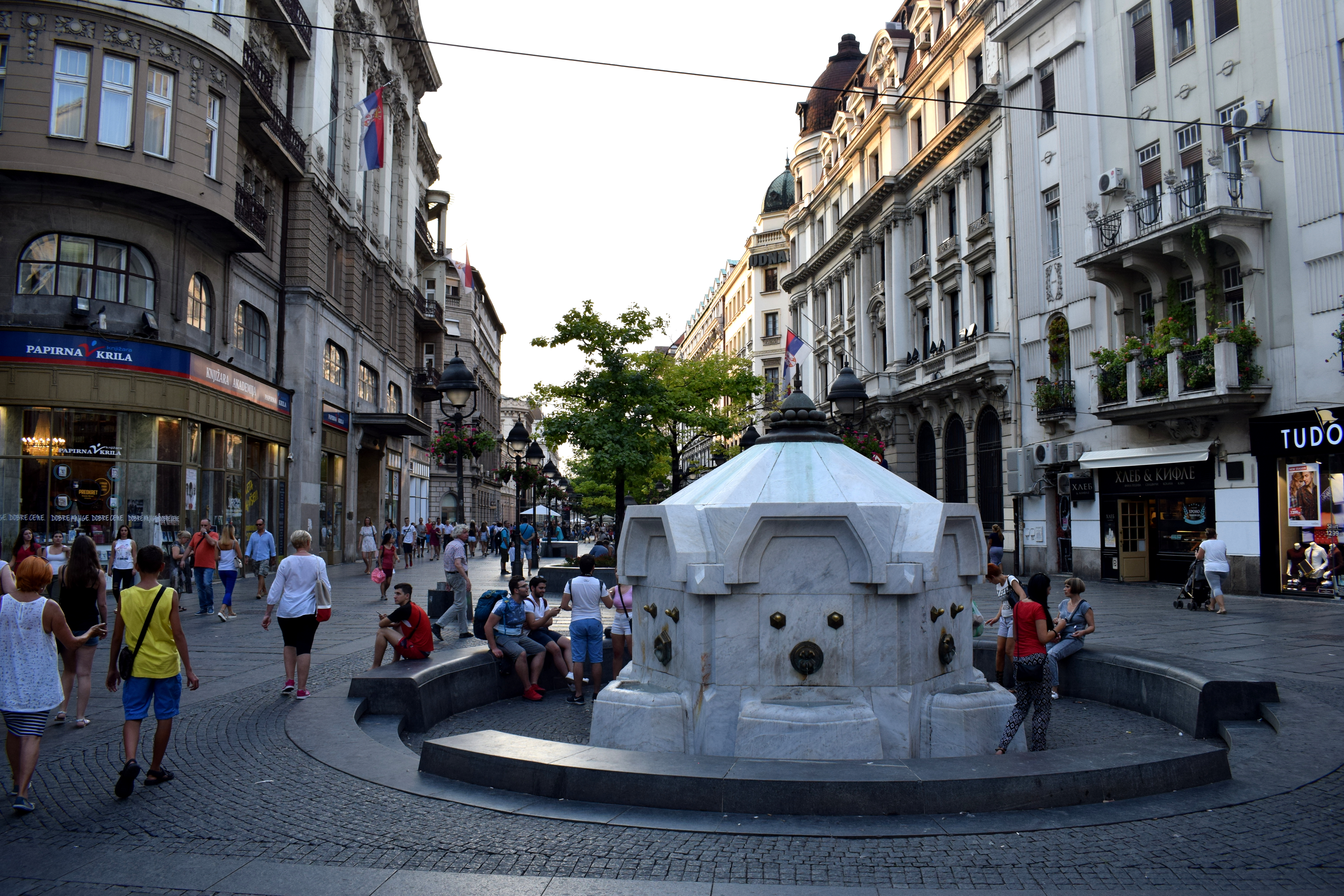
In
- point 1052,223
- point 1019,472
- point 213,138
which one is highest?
point 213,138

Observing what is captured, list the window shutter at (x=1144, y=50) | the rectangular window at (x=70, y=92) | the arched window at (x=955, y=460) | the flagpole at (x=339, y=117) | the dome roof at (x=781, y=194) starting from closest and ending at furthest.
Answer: the rectangular window at (x=70, y=92) → the window shutter at (x=1144, y=50) → the flagpole at (x=339, y=117) → the arched window at (x=955, y=460) → the dome roof at (x=781, y=194)

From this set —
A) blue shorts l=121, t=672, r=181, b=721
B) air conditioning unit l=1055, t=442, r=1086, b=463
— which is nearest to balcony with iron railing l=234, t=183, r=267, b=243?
blue shorts l=121, t=672, r=181, b=721

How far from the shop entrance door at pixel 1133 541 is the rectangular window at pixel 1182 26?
1137cm

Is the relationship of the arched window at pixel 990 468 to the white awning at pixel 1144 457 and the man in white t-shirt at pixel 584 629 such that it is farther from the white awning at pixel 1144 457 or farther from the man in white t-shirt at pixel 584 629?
the man in white t-shirt at pixel 584 629

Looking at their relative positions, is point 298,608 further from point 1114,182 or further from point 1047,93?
point 1047,93

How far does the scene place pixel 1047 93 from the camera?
93.7ft

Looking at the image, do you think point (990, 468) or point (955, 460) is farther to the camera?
point (955, 460)

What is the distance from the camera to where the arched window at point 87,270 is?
66.4 ft

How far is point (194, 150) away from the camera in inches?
866

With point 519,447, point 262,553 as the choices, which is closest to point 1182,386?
point 519,447

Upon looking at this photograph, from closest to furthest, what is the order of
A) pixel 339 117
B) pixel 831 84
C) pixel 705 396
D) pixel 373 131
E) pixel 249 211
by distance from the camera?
pixel 249 211
pixel 373 131
pixel 339 117
pixel 705 396
pixel 831 84

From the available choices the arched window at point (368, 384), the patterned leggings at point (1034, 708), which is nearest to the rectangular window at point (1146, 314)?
the patterned leggings at point (1034, 708)

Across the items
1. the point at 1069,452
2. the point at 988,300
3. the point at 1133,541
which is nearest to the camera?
the point at 1133,541

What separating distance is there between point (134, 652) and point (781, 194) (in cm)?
7014
